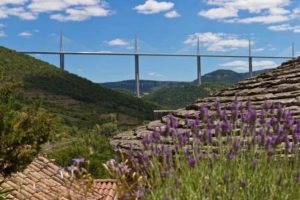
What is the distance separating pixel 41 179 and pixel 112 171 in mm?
8206

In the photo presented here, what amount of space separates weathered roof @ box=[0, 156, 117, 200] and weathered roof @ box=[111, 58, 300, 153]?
2684 mm

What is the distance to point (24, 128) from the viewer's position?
8664mm

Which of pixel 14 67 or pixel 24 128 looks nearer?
pixel 24 128

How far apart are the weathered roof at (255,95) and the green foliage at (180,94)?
100 metres

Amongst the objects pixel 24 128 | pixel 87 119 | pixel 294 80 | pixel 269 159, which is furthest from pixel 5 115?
pixel 87 119

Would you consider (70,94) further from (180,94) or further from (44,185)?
(44,185)

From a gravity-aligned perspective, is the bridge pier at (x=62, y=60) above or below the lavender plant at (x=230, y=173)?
above

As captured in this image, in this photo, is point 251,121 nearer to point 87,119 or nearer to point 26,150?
point 26,150

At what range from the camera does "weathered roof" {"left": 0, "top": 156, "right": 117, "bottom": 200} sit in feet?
37.4

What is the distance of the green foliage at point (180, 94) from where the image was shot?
4413 inches

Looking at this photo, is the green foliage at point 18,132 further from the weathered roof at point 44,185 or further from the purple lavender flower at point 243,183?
the purple lavender flower at point 243,183

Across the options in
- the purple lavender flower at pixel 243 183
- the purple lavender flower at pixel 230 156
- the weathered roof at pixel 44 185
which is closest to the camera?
the purple lavender flower at pixel 243 183

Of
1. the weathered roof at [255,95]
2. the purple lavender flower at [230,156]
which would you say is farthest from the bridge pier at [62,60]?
the purple lavender flower at [230,156]

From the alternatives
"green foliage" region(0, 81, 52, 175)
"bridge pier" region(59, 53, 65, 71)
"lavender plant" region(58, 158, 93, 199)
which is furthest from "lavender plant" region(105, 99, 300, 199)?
"bridge pier" region(59, 53, 65, 71)
